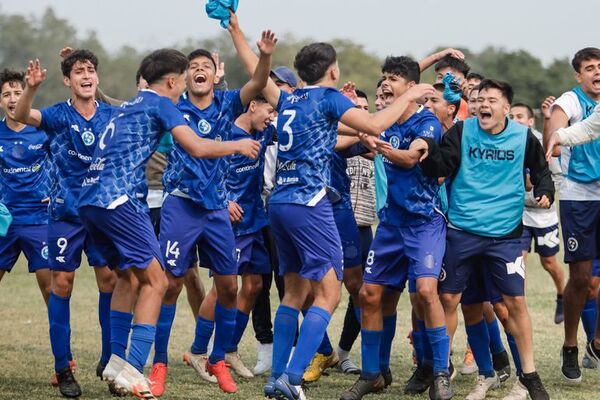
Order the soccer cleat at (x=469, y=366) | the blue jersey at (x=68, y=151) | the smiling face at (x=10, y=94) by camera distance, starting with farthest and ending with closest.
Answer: the soccer cleat at (x=469, y=366), the smiling face at (x=10, y=94), the blue jersey at (x=68, y=151)

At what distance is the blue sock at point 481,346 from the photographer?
8.24 metres

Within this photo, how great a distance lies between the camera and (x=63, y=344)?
26.8ft

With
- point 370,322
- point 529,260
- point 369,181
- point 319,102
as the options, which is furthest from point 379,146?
point 529,260

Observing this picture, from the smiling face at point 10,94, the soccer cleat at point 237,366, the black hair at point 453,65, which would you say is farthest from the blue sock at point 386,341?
the smiling face at point 10,94

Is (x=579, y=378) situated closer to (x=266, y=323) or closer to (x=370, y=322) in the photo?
(x=370, y=322)

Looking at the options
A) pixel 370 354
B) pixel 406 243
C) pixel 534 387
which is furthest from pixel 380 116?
pixel 534 387

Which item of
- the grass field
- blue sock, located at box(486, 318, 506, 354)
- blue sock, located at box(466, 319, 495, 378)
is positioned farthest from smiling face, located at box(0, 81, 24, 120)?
blue sock, located at box(486, 318, 506, 354)

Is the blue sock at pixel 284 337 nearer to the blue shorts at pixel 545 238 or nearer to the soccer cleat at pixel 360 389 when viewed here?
the soccer cleat at pixel 360 389

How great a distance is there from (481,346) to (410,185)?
4.38 ft

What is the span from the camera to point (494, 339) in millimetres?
8797

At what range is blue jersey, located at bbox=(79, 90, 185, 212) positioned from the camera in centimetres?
741

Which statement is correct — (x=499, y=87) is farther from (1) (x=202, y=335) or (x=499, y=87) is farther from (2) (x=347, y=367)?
(1) (x=202, y=335)

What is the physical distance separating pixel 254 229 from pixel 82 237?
1453 millimetres

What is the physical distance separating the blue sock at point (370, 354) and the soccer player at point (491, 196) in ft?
1.76
